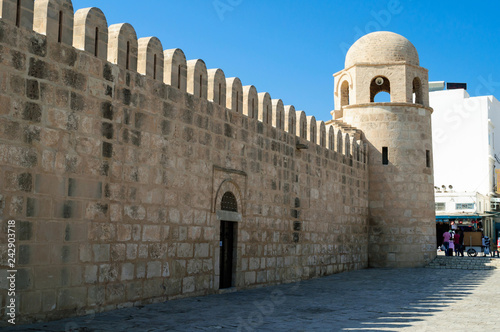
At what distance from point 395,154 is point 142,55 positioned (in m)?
9.96

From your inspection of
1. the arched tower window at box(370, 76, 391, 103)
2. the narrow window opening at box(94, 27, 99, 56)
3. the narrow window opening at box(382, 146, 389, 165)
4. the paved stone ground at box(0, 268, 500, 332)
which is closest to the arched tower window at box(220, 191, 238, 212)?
the paved stone ground at box(0, 268, 500, 332)

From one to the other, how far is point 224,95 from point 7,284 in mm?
5081

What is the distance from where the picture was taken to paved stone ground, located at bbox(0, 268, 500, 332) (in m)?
6.08

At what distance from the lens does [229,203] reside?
9.68m

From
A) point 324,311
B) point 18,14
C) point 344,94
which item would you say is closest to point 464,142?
point 344,94

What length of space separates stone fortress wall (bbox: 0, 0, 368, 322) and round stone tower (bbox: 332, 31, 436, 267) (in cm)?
502

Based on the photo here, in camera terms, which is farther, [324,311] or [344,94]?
[344,94]

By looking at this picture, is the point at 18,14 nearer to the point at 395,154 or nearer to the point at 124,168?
the point at 124,168

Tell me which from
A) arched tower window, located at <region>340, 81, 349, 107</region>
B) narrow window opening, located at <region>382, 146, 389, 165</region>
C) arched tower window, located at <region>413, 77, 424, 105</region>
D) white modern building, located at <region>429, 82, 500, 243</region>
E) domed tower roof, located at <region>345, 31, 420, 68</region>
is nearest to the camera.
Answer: narrow window opening, located at <region>382, 146, 389, 165</region>

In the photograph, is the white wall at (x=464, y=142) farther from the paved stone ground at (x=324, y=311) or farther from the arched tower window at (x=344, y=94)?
the paved stone ground at (x=324, y=311)

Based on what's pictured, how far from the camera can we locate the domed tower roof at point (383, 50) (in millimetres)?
16266

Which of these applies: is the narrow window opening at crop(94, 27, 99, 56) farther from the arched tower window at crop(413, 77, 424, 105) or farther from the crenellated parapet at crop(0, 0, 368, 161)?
the arched tower window at crop(413, 77, 424, 105)

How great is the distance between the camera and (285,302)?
8.34 metres

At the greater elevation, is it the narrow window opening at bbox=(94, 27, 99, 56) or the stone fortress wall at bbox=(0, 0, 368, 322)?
the narrow window opening at bbox=(94, 27, 99, 56)
